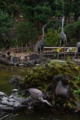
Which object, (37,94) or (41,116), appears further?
(37,94)

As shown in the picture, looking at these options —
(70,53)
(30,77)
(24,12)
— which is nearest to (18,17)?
(24,12)

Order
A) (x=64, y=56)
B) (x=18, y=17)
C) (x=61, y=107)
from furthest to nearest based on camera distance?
(x=18, y=17) → (x=64, y=56) → (x=61, y=107)

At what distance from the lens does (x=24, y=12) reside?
30.6 metres

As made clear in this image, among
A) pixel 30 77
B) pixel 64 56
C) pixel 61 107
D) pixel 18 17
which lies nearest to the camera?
pixel 61 107

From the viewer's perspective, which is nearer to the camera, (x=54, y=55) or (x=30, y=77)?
(x=30, y=77)

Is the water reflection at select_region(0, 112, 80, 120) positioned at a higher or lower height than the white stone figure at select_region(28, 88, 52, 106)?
lower

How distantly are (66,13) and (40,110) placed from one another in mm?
21176

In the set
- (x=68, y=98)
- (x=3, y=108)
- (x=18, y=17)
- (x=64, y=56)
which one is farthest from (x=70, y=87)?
(x=18, y=17)

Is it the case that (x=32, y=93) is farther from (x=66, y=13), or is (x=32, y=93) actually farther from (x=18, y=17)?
(x=18, y=17)

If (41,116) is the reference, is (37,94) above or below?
above

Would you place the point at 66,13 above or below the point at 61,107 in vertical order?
above

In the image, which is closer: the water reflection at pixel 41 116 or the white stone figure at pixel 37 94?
the water reflection at pixel 41 116

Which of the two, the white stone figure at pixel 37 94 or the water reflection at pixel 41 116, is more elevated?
the white stone figure at pixel 37 94

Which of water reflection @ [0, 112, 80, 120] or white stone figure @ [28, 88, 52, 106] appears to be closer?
water reflection @ [0, 112, 80, 120]
